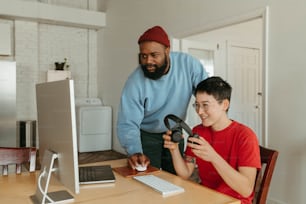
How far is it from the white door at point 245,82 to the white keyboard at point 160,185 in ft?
12.6

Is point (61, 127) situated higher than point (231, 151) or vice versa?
point (61, 127)

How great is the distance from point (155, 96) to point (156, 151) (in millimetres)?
376

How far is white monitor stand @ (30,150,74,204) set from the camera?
1069 millimetres

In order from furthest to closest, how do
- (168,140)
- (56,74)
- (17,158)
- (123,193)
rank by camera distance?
(56,74) → (17,158) → (168,140) → (123,193)

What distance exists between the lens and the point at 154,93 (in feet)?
6.36

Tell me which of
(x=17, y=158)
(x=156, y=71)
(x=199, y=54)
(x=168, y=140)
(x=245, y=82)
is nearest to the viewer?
(x=168, y=140)

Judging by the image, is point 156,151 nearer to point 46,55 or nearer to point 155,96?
point 155,96

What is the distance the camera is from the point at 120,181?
1379 mm

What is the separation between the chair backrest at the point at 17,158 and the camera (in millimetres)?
1630

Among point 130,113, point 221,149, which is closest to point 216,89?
point 221,149

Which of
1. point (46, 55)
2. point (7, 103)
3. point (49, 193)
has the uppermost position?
point (46, 55)

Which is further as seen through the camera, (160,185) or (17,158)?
(17,158)

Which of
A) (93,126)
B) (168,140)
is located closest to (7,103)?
(93,126)

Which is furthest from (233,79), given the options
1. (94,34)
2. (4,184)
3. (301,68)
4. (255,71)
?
(4,184)
